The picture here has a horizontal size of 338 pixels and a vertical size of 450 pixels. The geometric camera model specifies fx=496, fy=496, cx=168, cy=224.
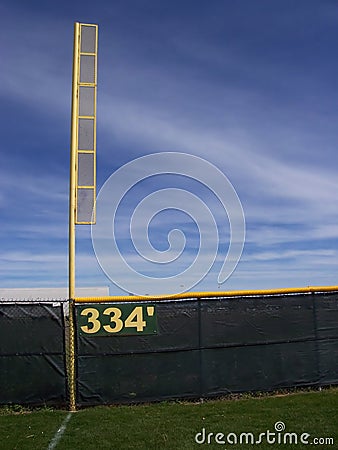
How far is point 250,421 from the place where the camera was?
6770 mm

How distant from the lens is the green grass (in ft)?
19.6

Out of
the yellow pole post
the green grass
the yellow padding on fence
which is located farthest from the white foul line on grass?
the yellow padding on fence

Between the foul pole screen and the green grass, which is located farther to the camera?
the foul pole screen

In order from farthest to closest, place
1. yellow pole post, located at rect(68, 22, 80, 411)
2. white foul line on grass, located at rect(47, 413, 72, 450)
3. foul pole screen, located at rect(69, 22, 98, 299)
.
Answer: foul pole screen, located at rect(69, 22, 98, 299) < yellow pole post, located at rect(68, 22, 80, 411) < white foul line on grass, located at rect(47, 413, 72, 450)

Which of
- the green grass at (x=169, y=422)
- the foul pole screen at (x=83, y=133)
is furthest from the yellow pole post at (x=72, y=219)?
the green grass at (x=169, y=422)

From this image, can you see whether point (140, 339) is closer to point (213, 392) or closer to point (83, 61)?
point (213, 392)

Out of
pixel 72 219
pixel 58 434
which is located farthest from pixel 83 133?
pixel 58 434

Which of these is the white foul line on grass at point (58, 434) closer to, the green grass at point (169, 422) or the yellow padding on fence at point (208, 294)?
the green grass at point (169, 422)

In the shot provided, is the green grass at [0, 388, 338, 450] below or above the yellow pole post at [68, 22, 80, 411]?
below

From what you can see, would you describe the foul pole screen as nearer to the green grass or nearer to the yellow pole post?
the yellow pole post

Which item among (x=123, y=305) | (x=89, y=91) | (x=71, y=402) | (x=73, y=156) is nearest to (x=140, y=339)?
(x=123, y=305)

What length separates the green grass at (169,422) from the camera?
597 cm

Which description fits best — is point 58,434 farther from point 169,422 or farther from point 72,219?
point 72,219

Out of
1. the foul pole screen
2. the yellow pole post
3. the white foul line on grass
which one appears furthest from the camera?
the foul pole screen
